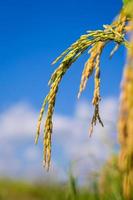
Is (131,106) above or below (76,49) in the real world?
below

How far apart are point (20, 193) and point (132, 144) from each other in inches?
518

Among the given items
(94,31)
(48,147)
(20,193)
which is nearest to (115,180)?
(94,31)

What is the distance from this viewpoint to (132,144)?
67.1 inches

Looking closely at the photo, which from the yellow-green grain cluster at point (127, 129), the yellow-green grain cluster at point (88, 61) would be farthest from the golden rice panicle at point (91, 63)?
the yellow-green grain cluster at point (127, 129)

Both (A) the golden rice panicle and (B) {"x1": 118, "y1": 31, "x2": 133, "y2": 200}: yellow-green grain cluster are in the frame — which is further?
(A) the golden rice panicle

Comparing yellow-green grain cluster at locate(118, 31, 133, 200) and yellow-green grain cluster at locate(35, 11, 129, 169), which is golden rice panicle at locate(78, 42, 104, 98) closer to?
yellow-green grain cluster at locate(35, 11, 129, 169)

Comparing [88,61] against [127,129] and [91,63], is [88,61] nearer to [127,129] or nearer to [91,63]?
[91,63]

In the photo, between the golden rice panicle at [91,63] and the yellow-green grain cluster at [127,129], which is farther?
the golden rice panicle at [91,63]

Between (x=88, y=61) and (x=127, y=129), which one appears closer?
(x=127, y=129)

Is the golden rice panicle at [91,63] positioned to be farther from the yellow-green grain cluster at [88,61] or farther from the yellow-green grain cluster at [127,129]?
the yellow-green grain cluster at [127,129]

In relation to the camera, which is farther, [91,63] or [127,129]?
[91,63]

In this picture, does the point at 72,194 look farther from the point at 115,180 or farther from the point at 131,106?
the point at 131,106

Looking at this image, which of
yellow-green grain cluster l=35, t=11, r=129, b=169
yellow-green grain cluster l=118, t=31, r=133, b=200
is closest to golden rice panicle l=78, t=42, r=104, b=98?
yellow-green grain cluster l=35, t=11, r=129, b=169

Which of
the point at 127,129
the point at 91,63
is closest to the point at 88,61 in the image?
the point at 91,63
